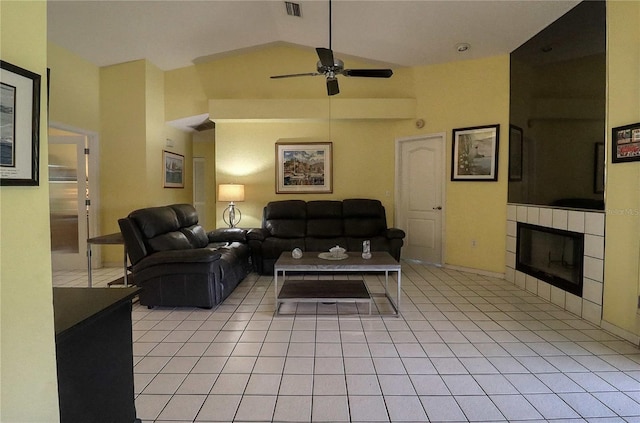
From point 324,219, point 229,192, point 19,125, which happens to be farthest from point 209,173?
point 19,125

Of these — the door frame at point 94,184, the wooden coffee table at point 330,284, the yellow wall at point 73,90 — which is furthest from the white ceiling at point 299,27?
the wooden coffee table at point 330,284

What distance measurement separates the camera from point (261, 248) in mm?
4699

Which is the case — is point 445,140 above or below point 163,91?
below

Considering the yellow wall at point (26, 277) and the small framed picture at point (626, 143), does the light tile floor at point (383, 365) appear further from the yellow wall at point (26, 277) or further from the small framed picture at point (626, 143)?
the small framed picture at point (626, 143)

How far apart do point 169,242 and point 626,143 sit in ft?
14.0

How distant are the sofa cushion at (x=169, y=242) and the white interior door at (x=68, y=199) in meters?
2.15

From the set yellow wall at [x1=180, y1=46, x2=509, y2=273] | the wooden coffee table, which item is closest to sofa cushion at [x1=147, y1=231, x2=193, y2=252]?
the wooden coffee table

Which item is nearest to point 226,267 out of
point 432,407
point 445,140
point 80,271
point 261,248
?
point 261,248

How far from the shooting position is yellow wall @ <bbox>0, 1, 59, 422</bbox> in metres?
0.80

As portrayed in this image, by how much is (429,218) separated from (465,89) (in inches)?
76.7

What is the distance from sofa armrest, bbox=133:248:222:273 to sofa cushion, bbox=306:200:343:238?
1.96 meters

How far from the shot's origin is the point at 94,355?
132cm

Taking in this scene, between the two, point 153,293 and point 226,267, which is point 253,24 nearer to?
point 226,267

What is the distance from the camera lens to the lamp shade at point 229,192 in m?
5.30
